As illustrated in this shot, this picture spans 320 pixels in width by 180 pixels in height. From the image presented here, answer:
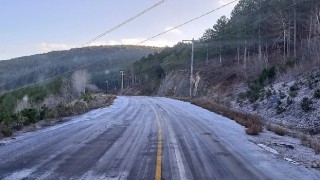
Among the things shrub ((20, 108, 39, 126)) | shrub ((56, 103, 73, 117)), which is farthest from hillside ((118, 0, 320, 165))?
shrub ((20, 108, 39, 126))

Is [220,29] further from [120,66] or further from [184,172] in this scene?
[120,66]

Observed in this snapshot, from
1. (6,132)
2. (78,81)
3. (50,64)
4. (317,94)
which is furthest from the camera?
(50,64)

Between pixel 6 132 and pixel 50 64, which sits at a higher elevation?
pixel 50 64

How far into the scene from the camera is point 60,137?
13.1 metres

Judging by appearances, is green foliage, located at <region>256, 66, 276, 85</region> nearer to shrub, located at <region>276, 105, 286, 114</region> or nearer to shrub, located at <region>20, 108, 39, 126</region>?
shrub, located at <region>276, 105, 286, 114</region>

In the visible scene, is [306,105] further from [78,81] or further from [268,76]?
[78,81]

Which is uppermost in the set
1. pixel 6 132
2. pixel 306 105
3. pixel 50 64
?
pixel 50 64

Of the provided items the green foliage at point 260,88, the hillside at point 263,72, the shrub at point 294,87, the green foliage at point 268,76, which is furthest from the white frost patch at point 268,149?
the green foliage at point 268,76

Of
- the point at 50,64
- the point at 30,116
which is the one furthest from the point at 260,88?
the point at 50,64

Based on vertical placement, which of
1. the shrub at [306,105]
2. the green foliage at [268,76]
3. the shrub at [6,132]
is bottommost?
the shrub at [6,132]

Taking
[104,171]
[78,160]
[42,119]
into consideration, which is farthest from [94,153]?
[42,119]

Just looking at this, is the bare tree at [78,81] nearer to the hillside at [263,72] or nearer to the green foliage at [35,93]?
the green foliage at [35,93]

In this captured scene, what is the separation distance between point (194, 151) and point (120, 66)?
18423 centimetres

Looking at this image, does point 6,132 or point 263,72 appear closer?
point 6,132
